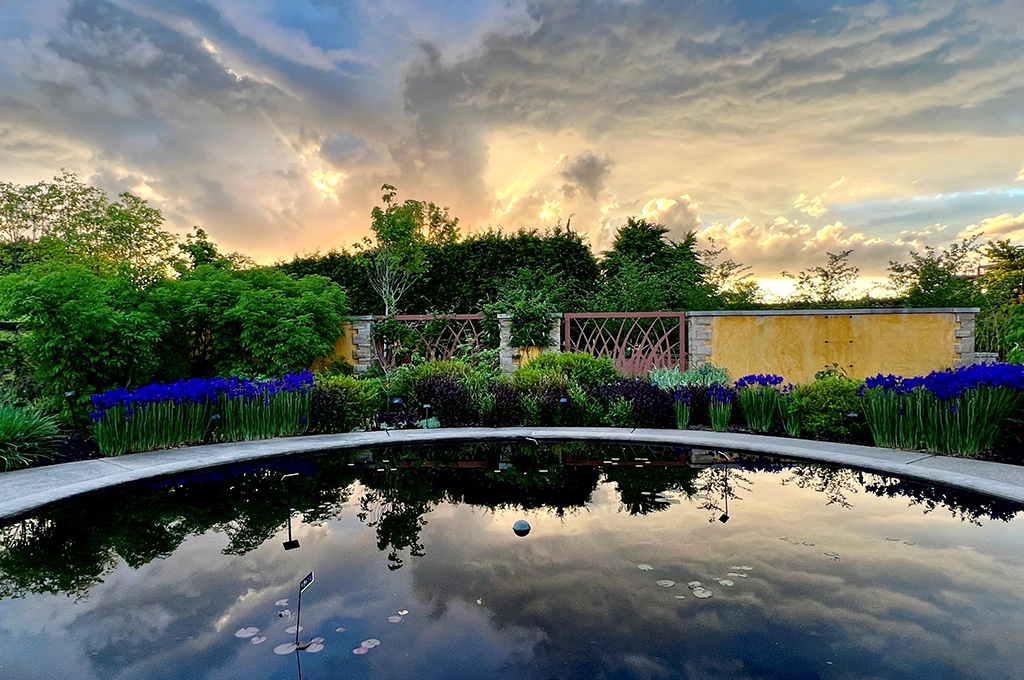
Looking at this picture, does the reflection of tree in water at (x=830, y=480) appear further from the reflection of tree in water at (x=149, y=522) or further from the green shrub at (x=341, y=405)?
the green shrub at (x=341, y=405)

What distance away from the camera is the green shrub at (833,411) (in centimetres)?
635

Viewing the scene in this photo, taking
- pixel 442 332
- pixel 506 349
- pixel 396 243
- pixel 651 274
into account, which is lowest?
pixel 506 349

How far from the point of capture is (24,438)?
5.55 m

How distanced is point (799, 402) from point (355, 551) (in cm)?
563

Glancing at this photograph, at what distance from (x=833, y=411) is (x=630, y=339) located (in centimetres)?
483

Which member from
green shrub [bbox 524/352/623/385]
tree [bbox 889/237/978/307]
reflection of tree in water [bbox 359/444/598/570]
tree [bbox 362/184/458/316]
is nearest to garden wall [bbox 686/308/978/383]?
tree [bbox 889/237/978/307]

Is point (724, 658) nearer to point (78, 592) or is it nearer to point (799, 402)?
point (78, 592)

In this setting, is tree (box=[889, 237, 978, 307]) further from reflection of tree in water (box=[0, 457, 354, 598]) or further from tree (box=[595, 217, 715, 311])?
reflection of tree in water (box=[0, 457, 354, 598])

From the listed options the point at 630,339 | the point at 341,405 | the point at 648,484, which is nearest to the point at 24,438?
the point at 341,405

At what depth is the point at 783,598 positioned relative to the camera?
104 inches

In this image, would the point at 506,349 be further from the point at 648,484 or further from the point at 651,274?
the point at 648,484

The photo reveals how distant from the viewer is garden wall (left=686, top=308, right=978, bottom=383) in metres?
9.15

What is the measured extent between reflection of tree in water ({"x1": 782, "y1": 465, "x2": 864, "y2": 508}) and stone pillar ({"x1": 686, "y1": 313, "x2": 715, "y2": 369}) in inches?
193

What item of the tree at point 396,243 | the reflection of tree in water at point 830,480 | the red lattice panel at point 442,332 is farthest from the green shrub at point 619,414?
the tree at point 396,243
